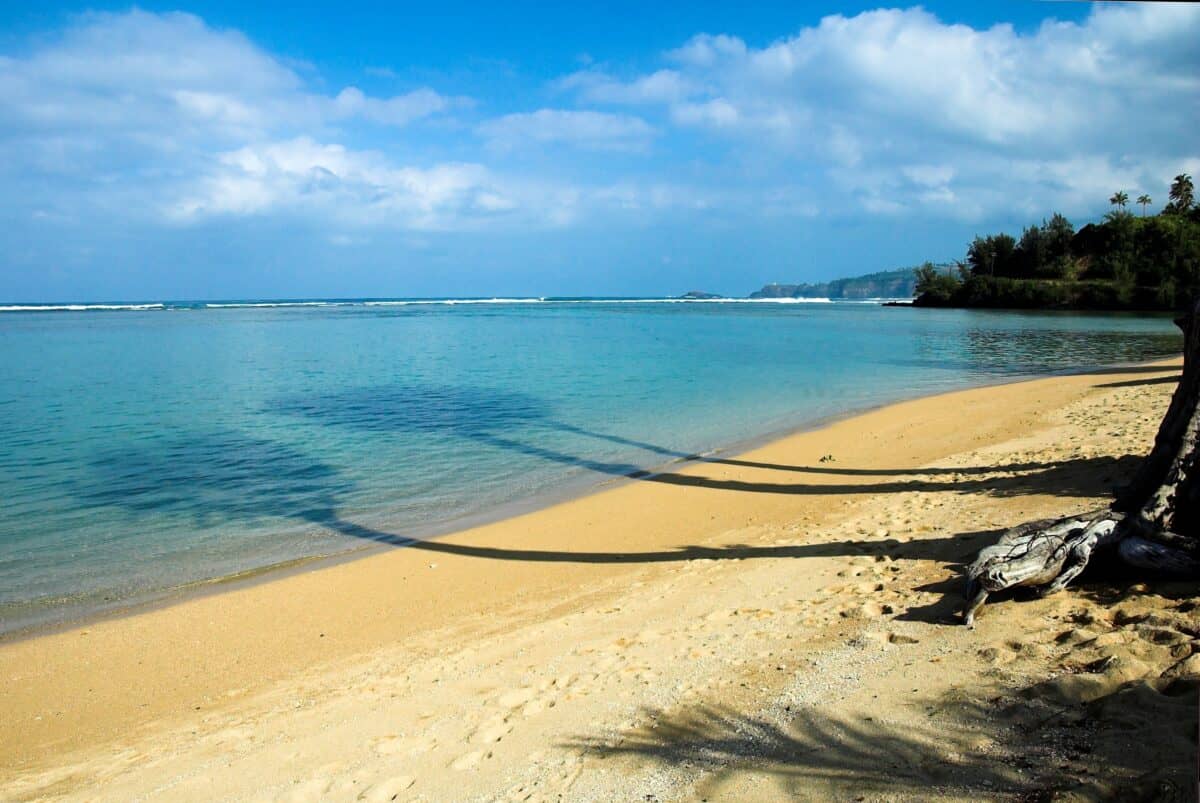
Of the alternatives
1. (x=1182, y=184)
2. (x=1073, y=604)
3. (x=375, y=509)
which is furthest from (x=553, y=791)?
(x=1182, y=184)

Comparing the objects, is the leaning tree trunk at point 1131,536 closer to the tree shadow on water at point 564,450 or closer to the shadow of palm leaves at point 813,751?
the shadow of palm leaves at point 813,751

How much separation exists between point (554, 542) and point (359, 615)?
8.86 feet

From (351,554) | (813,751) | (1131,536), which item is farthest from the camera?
(351,554)

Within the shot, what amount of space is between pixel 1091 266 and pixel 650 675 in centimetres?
9856

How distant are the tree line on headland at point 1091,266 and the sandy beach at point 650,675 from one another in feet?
245

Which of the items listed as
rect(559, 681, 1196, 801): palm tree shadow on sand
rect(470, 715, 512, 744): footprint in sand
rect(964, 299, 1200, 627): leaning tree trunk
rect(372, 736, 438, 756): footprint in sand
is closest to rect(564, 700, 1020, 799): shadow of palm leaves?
rect(559, 681, 1196, 801): palm tree shadow on sand

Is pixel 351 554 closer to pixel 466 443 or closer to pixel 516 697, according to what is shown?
pixel 516 697

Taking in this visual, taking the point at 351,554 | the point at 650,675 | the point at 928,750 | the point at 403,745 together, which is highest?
the point at 928,750

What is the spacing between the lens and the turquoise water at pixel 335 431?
9734 millimetres

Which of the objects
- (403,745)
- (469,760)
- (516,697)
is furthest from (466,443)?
(469,760)

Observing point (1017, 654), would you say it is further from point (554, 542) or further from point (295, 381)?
point (295, 381)

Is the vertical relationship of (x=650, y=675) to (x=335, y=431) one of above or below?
below

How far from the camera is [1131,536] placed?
5328mm

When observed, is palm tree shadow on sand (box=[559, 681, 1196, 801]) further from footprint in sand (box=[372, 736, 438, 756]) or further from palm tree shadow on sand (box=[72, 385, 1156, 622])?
palm tree shadow on sand (box=[72, 385, 1156, 622])
